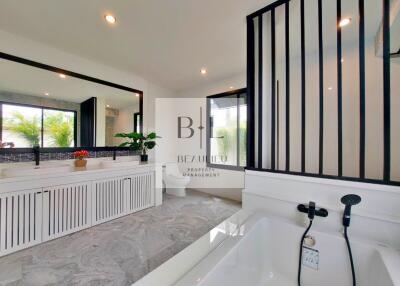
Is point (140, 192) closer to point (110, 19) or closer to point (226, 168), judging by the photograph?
point (226, 168)

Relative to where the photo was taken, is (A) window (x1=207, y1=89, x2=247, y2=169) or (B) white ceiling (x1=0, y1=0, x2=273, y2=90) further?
(A) window (x1=207, y1=89, x2=247, y2=169)

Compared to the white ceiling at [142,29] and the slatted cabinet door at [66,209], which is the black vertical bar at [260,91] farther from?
the slatted cabinet door at [66,209]

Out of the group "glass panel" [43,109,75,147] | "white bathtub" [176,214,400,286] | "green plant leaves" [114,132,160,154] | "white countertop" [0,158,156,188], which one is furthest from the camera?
"green plant leaves" [114,132,160,154]

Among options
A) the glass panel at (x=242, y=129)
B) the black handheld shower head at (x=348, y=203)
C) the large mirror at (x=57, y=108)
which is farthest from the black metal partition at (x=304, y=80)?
the large mirror at (x=57, y=108)

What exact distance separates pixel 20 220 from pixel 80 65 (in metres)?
2.09

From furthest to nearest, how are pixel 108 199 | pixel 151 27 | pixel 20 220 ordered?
pixel 108 199 → pixel 151 27 → pixel 20 220

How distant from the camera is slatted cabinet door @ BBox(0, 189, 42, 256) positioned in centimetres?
168

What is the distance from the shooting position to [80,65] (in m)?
2.63

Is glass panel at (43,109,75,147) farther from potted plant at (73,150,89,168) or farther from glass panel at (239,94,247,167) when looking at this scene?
glass panel at (239,94,247,167)

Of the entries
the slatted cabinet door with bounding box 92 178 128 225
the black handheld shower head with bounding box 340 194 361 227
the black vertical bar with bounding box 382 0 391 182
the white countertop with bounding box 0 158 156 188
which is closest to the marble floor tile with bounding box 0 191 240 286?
the slatted cabinet door with bounding box 92 178 128 225

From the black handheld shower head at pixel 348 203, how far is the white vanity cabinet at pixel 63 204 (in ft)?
8.11

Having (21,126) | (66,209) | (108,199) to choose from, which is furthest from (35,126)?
(108,199)

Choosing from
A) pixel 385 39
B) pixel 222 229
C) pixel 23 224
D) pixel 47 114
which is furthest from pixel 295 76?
pixel 23 224

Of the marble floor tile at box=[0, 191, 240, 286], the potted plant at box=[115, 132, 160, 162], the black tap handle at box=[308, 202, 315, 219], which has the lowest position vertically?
the marble floor tile at box=[0, 191, 240, 286]
